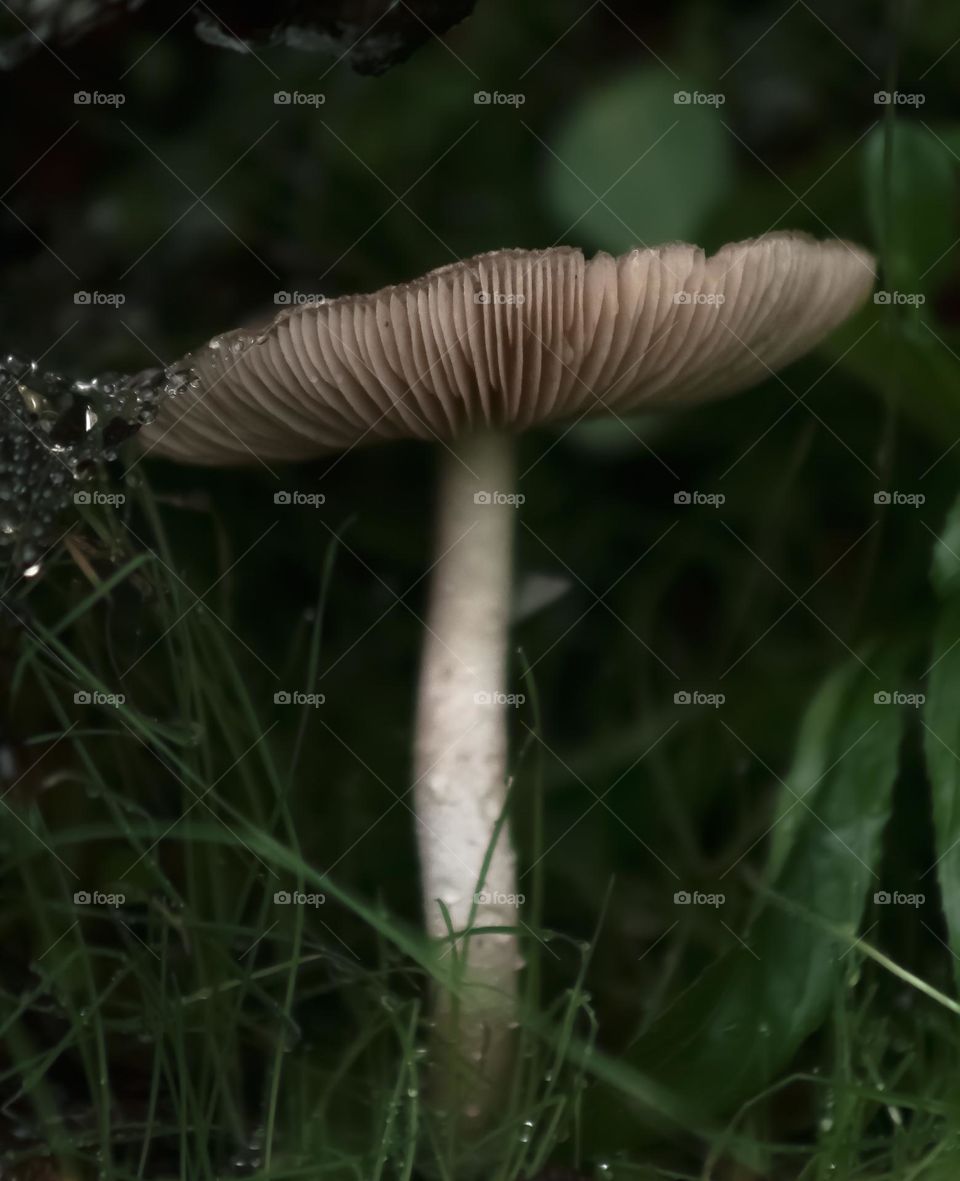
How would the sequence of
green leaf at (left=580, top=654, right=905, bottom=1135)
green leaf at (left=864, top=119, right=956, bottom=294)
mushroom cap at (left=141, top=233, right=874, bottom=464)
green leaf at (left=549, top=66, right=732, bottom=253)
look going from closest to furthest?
mushroom cap at (left=141, top=233, right=874, bottom=464)
green leaf at (left=580, top=654, right=905, bottom=1135)
green leaf at (left=864, top=119, right=956, bottom=294)
green leaf at (left=549, top=66, right=732, bottom=253)

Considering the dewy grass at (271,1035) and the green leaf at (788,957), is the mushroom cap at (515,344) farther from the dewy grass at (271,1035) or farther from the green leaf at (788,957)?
the green leaf at (788,957)

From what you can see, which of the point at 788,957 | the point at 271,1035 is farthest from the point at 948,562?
the point at 271,1035

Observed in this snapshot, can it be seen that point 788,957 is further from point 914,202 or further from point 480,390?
point 914,202

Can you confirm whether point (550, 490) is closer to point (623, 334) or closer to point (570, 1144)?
point (623, 334)

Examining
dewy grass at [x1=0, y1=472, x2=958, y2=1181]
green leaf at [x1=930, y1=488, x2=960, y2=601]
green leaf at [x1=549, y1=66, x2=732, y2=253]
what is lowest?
dewy grass at [x1=0, y1=472, x2=958, y2=1181]

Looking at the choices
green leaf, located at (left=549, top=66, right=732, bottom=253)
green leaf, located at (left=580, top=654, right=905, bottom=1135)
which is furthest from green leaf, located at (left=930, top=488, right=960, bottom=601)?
green leaf, located at (left=549, top=66, right=732, bottom=253)

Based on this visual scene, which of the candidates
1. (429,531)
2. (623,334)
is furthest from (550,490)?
(623,334)

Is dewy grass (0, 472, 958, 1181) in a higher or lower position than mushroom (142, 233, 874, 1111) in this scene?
lower

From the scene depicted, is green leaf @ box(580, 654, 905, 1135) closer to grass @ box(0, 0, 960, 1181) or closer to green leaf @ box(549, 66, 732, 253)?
grass @ box(0, 0, 960, 1181)
